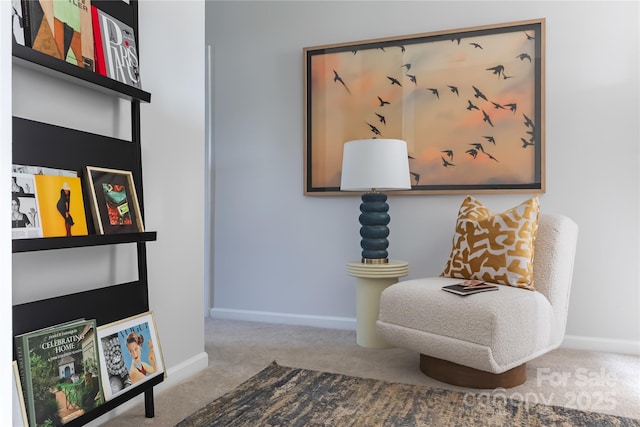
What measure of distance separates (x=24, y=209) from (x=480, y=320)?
1.75 meters

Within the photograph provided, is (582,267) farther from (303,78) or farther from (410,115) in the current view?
(303,78)

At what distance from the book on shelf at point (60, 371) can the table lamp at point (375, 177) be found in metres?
1.71

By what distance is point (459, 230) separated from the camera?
274 centimetres

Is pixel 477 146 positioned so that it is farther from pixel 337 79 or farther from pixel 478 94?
pixel 337 79

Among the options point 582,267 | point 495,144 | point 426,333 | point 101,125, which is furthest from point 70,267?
point 582,267

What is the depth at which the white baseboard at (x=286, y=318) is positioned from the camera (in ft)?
11.5

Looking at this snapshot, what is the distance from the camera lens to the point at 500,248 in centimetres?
248

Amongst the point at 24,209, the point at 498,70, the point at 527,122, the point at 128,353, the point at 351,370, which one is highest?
the point at 498,70

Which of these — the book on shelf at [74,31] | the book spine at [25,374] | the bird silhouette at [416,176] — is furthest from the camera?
the bird silhouette at [416,176]

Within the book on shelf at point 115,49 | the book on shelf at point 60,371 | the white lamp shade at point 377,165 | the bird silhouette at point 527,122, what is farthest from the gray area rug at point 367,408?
the bird silhouette at point 527,122

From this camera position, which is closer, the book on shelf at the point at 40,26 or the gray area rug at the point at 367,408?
the book on shelf at the point at 40,26

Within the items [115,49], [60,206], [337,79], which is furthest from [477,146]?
[60,206]

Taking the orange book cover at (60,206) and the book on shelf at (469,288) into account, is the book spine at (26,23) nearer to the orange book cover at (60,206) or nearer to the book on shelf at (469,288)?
the orange book cover at (60,206)

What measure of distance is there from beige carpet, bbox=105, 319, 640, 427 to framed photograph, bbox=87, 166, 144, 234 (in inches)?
30.1
